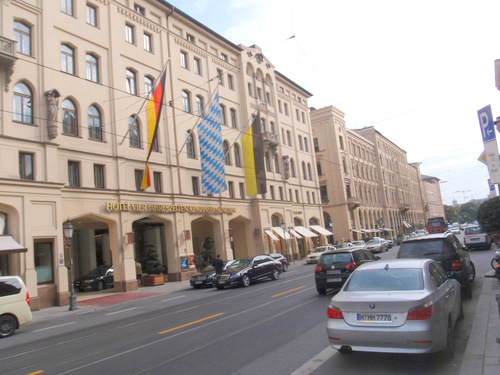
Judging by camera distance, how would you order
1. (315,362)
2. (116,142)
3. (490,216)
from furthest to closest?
1. (116,142)
2. (490,216)
3. (315,362)

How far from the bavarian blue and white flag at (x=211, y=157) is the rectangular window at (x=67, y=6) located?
1132 cm

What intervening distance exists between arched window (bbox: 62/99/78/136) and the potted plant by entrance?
9671mm

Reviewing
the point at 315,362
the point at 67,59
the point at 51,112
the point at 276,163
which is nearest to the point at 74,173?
the point at 51,112

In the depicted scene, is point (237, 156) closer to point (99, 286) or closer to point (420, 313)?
point (99, 286)

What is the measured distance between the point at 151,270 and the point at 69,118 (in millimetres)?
11261

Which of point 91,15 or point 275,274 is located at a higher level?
point 91,15

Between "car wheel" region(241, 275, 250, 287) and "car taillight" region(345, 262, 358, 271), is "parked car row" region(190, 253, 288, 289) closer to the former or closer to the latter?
"car wheel" region(241, 275, 250, 287)

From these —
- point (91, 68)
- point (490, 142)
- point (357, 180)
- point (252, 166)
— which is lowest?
point (490, 142)

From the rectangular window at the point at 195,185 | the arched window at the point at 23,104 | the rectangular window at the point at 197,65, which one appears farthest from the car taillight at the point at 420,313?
the rectangular window at the point at 197,65

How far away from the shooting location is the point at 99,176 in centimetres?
2445

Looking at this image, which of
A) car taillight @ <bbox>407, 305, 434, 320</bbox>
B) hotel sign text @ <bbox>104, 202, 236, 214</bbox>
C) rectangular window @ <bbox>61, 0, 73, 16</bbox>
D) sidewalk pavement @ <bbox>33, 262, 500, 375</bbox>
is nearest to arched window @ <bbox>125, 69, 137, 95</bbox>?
rectangular window @ <bbox>61, 0, 73, 16</bbox>

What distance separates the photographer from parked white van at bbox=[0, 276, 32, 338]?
1247 cm

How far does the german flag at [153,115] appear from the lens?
25188mm

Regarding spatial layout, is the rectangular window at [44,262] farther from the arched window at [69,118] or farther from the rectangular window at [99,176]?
the arched window at [69,118]
